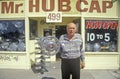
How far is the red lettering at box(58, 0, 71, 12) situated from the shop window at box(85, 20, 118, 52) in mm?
1025

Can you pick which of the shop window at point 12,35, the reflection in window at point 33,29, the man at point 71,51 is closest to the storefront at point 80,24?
the shop window at point 12,35

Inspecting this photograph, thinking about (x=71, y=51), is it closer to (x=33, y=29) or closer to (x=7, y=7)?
(x=7, y=7)

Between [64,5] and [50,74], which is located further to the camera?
[64,5]

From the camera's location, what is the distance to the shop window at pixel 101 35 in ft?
41.4

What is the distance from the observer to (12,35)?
12.9 m

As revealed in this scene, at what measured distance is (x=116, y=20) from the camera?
12617mm

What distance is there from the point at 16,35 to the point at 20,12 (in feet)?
3.53

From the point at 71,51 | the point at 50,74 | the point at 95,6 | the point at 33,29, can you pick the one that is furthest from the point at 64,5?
the point at 71,51

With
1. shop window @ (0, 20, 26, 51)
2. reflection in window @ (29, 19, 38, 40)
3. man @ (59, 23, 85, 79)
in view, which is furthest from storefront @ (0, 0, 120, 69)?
man @ (59, 23, 85, 79)

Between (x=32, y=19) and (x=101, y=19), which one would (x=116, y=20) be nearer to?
(x=101, y=19)

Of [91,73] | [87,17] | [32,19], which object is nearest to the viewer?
[91,73]

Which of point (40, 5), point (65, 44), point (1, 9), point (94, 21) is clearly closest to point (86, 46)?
point (94, 21)

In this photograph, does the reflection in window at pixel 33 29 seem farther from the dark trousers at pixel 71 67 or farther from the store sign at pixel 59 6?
the dark trousers at pixel 71 67

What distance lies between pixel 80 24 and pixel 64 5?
1.12m
